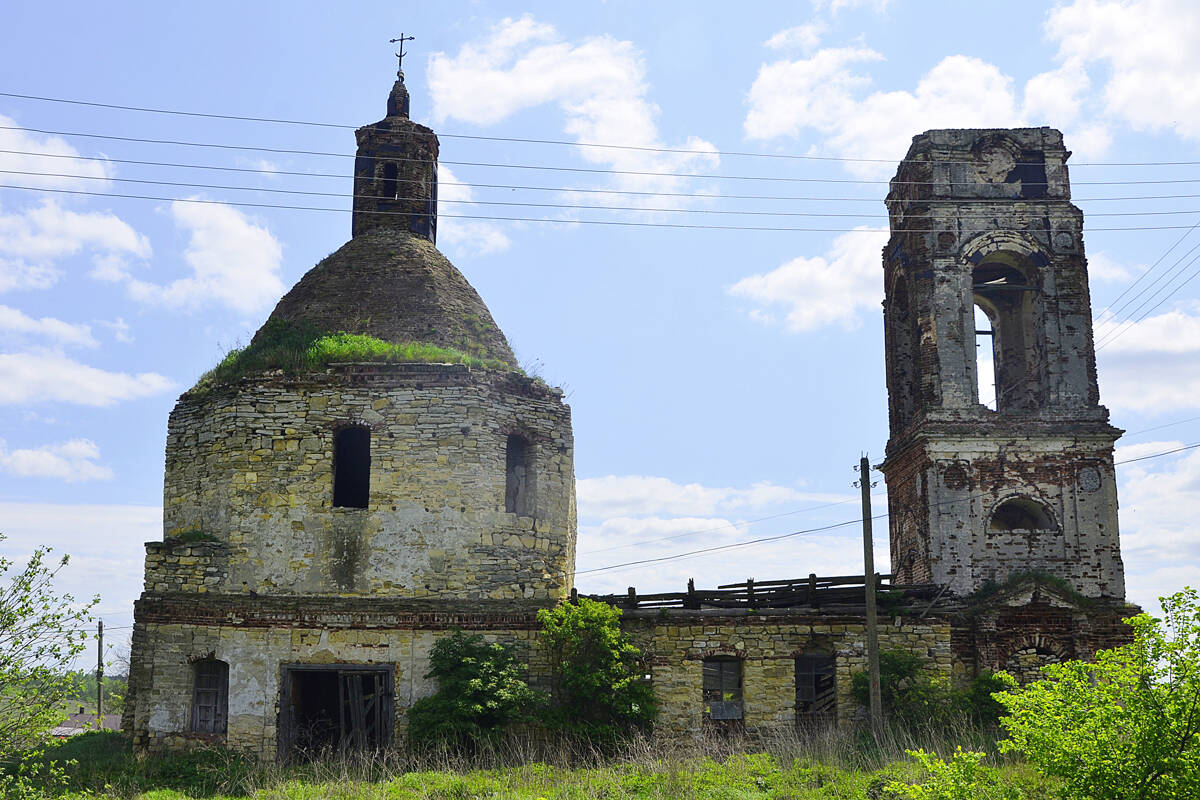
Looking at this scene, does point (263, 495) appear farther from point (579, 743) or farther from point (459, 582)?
point (579, 743)

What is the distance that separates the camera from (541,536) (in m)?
17.2

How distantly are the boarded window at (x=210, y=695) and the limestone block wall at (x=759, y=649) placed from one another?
6431 millimetres

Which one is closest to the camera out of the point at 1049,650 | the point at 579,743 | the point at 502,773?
the point at 502,773

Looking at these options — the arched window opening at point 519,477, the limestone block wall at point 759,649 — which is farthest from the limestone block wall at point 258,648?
the limestone block wall at point 759,649

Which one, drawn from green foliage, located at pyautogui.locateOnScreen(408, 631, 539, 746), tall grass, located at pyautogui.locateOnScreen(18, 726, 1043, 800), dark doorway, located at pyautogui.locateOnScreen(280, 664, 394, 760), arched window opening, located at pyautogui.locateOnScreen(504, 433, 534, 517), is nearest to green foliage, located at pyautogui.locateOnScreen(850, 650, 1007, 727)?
tall grass, located at pyautogui.locateOnScreen(18, 726, 1043, 800)

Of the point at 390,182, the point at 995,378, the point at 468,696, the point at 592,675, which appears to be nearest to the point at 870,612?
the point at 592,675

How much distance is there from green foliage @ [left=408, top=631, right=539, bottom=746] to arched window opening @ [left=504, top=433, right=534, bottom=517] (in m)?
2.52

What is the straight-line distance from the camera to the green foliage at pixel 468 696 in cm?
1525

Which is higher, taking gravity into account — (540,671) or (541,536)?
(541,536)

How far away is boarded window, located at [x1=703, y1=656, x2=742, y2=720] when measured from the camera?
17156 millimetres

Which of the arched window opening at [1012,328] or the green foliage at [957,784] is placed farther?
the arched window opening at [1012,328]

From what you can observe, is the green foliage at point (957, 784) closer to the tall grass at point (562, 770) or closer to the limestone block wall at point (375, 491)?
the tall grass at point (562, 770)

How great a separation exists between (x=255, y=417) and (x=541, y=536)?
16.7 feet

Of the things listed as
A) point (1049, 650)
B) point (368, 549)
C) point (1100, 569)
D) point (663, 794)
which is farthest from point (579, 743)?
point (1100, 569)
